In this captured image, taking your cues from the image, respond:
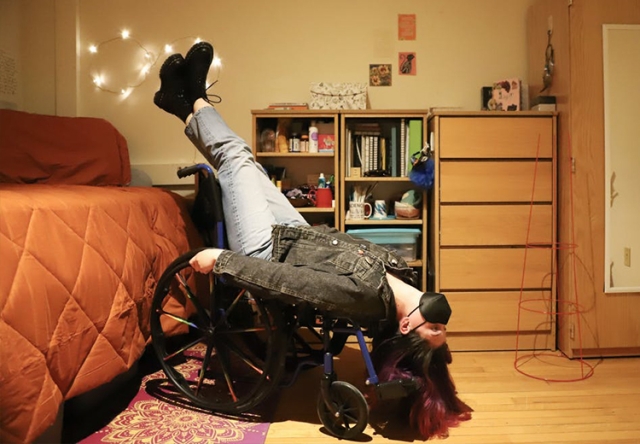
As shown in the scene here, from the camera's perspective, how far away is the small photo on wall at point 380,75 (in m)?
2.72

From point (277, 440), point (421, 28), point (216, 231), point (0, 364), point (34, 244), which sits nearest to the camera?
point (0, 364)

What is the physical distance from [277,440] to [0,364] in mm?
787

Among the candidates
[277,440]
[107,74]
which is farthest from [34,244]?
[107,74]

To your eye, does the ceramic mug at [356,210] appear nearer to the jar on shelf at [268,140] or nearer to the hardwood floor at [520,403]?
the jar on shelf at [268,140]

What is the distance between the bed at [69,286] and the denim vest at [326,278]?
1.09 feet

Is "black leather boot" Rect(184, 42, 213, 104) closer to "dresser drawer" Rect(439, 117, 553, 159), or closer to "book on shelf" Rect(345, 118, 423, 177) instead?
"book on shelf" Rect(345, 118, 423, 177)

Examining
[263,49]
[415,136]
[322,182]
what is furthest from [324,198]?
[263,49]

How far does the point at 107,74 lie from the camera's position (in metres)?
2.79

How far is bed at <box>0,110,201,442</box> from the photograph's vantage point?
1.09 metres

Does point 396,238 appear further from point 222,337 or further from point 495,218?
point 222,337

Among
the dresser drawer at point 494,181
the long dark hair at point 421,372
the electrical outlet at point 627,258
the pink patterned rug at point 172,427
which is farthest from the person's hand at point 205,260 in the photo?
the electrical outlet at point 627,258

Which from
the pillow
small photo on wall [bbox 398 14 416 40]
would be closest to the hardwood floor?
the pillow

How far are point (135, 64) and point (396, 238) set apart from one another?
1833 millimetres

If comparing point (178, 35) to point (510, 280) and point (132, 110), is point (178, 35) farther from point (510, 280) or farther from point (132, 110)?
point (510, 280)
